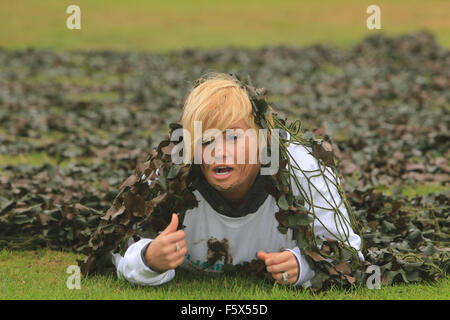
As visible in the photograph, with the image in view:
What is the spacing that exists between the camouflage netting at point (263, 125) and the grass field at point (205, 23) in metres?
3.27

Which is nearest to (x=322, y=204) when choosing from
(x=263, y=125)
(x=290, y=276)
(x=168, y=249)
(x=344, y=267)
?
(x=344, y=267)

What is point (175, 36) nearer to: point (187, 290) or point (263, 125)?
point (263, 125)

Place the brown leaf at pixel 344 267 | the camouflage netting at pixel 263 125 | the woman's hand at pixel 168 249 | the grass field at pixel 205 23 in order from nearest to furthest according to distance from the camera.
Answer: the woman's hand at pixel 168 249 < the brown leaf at pixel 344 267 < the camouflage netting at pixel 263 125 < the grass field at pixel 205 23

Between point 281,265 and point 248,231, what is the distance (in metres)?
0.49

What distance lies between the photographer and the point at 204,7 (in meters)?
27.8

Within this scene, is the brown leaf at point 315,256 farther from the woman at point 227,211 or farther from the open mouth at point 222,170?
the open mouth at point 222,170

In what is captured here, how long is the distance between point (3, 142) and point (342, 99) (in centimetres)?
568

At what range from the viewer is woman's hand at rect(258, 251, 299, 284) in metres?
4.16

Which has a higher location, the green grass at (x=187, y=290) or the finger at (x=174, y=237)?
the finger at (x=174, y=237)

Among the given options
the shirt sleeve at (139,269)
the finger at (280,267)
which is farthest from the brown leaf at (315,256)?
the shirt sleeve at (139,269)

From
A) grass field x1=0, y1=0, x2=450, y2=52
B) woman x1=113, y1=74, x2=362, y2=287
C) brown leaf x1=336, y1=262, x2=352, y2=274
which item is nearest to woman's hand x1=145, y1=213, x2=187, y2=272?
woman x1=113, y1=74, x2=362, y2=287

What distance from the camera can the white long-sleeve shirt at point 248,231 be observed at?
170 inches

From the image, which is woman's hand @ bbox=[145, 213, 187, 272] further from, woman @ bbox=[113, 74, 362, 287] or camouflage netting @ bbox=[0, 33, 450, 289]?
camouflage netting @ bbox=[0, 33, 450, 289]

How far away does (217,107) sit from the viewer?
13.7 feet
